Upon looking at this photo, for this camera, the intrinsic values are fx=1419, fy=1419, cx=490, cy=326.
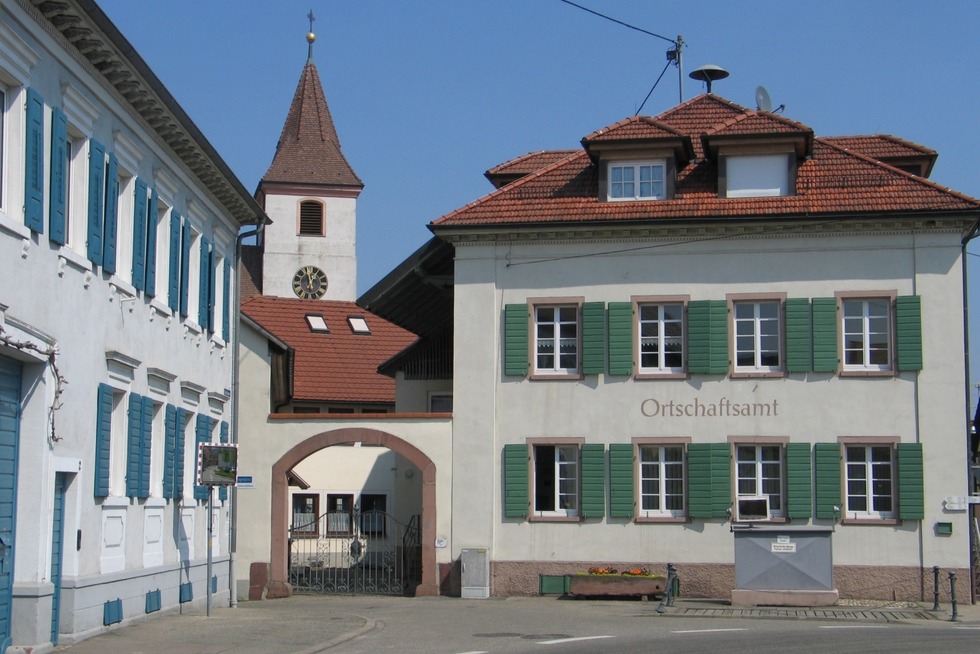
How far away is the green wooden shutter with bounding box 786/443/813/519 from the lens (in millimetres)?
27094

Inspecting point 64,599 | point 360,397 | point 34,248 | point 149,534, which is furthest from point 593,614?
point 360,397

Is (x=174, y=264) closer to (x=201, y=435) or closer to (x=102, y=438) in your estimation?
(x=201, y=435)

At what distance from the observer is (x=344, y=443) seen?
28859 mm

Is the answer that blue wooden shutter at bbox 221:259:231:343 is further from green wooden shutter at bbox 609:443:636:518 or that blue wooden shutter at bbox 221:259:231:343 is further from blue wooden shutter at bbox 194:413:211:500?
green wooden shutter at bbox 609:443:636:518

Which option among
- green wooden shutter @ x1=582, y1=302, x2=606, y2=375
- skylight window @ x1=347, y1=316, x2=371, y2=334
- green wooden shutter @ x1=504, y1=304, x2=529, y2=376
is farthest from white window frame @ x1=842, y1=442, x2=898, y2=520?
skylight window @ x1=347, y1=316, x2=371, y2=334

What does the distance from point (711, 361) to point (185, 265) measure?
34.0 ft

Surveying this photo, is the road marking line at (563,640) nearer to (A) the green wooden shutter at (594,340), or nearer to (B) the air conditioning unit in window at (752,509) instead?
(B) the air conditioning unit in window at (752,509)

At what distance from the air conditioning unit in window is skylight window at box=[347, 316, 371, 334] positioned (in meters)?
27.2

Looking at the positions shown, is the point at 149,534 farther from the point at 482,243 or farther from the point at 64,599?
the point at 482,243

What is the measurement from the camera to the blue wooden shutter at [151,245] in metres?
21.1

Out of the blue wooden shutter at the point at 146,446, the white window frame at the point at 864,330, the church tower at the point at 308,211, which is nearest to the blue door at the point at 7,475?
the blue wooden shutter at the point at 146,446

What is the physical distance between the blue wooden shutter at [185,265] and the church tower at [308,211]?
5014 cm

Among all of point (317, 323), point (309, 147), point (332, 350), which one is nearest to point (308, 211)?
point (309, 147)

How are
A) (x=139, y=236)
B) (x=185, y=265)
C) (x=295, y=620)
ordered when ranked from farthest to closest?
(x=185, y=265) < (x=295, y=620) < (x=139, y=236)
